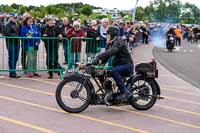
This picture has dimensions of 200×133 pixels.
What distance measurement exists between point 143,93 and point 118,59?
0.79 m

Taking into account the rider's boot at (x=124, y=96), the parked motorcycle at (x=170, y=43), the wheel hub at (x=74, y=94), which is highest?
the wheel hub at (x=74, y=94)

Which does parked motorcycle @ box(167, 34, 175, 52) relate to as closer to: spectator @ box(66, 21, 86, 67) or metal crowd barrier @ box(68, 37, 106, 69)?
metal crowd barrier @ box(68, 37, 106, 69)

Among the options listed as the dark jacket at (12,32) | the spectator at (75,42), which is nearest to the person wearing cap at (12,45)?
the dark jacket at (12,32)

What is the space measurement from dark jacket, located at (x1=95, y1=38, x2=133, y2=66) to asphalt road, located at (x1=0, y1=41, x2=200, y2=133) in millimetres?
922

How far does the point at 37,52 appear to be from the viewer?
43.6 feet

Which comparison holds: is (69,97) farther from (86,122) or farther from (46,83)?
(46,83)

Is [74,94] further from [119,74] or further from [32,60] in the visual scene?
[32,60]

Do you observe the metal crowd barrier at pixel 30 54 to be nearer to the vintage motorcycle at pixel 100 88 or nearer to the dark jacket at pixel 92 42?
the dark jacket at pixel 92 42

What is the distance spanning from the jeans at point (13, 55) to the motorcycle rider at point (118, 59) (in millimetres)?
4308

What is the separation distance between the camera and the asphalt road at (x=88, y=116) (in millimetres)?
7598

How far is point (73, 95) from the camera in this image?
28.5 feet

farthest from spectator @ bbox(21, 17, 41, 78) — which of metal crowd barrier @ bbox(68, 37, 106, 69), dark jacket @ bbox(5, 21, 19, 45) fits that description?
metal crowd barrier @ bbox(68, 37, 106, 69)

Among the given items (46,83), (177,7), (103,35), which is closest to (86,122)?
(46,83)

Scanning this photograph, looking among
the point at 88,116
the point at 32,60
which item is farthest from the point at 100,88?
the point at 32,60
